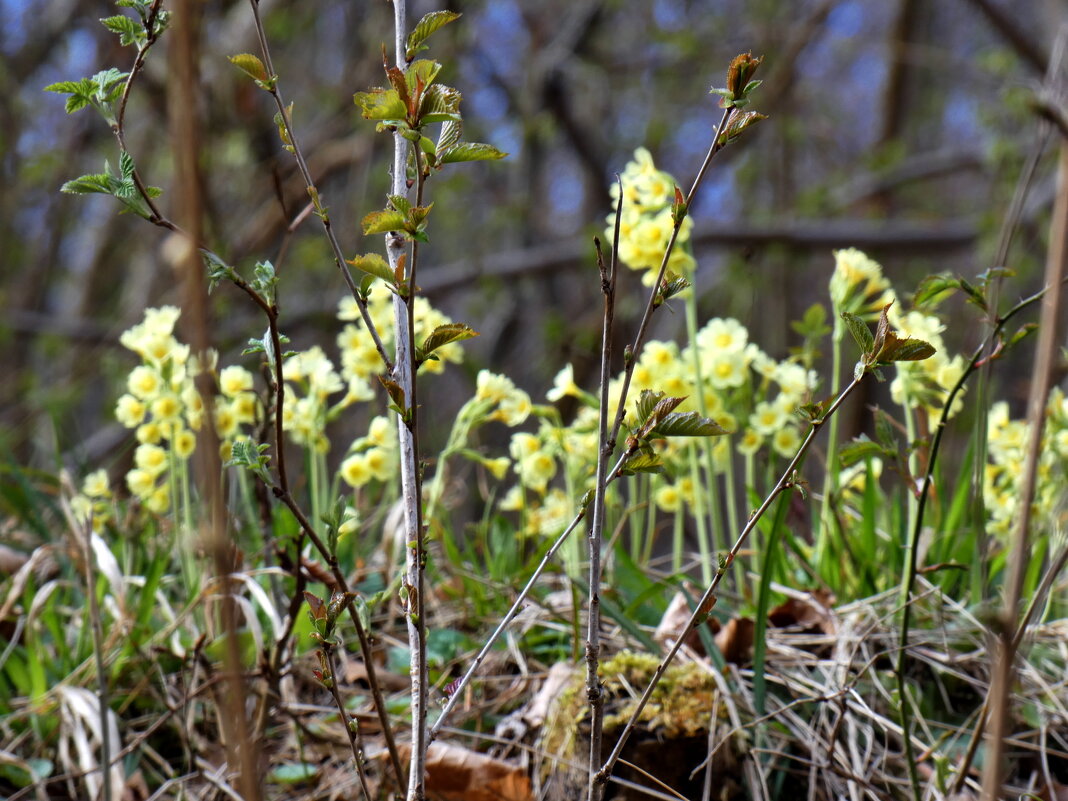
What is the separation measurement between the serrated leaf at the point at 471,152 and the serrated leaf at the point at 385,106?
0.06m

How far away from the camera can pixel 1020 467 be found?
1754 millimetres

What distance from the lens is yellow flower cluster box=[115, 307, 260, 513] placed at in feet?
5.80

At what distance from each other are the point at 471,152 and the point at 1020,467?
134 cm

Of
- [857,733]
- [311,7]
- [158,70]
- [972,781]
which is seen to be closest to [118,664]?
[857,733]

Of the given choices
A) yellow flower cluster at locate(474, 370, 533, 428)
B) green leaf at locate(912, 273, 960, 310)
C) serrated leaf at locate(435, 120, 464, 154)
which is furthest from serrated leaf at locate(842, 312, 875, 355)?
yellow flower cluster at locate(474, 370, 533, 428)

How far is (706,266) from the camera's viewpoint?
8.35 m

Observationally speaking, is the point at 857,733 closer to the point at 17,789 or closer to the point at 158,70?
the point at 17,789

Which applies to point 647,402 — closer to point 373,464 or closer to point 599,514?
point 599,514

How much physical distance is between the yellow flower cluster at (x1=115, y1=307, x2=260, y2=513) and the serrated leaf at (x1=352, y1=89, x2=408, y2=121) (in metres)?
0.98

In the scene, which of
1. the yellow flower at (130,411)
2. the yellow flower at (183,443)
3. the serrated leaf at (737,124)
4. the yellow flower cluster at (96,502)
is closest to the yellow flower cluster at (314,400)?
the yellow flower at (183,443)

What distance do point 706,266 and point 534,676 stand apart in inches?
285

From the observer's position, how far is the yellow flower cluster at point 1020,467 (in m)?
1.66

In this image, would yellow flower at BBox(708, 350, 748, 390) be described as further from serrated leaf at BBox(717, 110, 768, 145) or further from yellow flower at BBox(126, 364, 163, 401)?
yellow flower at BBox(126, 364, 163, 401)

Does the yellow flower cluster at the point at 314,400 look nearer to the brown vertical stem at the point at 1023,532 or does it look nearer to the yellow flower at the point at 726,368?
the yellow flower at the point at 726,368
